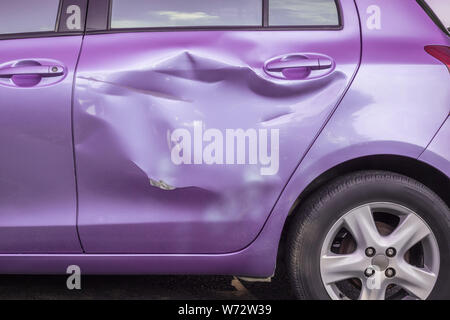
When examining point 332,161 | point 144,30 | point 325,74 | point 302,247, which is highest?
point 144,30

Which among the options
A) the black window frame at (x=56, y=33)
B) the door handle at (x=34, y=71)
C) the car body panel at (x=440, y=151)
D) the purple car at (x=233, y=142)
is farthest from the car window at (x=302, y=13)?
the door handle at (x=34, y=71)

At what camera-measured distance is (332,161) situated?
3.26 metres

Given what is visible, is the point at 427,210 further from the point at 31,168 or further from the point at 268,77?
the point at 31,168

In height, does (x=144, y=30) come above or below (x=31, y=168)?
above

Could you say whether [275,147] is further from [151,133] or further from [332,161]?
[151,133]

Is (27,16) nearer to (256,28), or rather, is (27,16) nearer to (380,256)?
(256,28)

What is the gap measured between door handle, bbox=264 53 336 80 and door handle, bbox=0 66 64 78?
0.85m

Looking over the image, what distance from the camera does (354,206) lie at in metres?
3.33

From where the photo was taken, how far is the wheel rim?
10.9ft

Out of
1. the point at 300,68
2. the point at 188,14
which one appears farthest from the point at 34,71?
the point at 300,68

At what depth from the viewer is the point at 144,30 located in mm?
3387

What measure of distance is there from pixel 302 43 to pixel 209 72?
0.40 meters

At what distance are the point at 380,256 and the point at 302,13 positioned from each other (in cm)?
105

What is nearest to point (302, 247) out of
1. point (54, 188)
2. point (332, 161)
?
point (332, 161)
